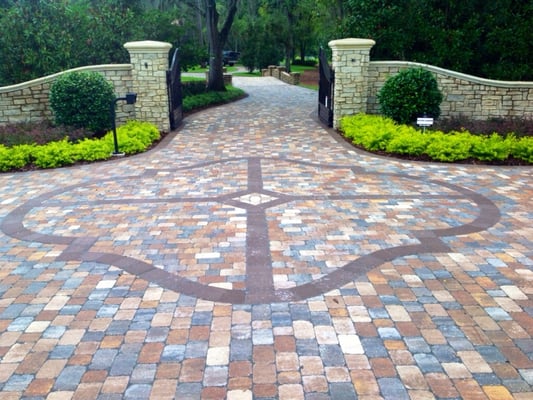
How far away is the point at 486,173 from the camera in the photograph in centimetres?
877

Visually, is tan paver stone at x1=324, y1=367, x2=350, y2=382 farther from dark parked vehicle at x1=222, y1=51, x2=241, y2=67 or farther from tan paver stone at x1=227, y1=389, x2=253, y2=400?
dark parked vehicle at x1=222, y1=51, x2=241, y2=67

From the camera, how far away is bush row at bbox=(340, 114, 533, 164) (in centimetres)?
950

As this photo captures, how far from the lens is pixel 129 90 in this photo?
12672mm

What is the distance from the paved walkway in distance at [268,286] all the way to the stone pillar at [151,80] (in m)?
4.37

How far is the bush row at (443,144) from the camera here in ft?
31.2

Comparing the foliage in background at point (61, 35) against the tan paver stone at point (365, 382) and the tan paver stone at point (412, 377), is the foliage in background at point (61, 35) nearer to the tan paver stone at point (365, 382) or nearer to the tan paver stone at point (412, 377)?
the tan paver stone at point (365, 382)

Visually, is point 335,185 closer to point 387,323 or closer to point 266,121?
point 387,323

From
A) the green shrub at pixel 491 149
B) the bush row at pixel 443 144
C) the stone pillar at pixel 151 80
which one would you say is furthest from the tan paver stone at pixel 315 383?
the stone pillar at pixel 151 80

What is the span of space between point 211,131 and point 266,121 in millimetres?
2192

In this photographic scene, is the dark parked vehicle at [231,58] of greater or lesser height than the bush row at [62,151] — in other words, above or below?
above

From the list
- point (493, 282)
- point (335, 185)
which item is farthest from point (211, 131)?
point (493, 282)

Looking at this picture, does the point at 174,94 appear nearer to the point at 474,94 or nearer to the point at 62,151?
the point at 62,151

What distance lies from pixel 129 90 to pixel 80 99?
64.1 inches

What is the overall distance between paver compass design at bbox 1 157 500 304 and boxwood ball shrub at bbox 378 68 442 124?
3756mm
